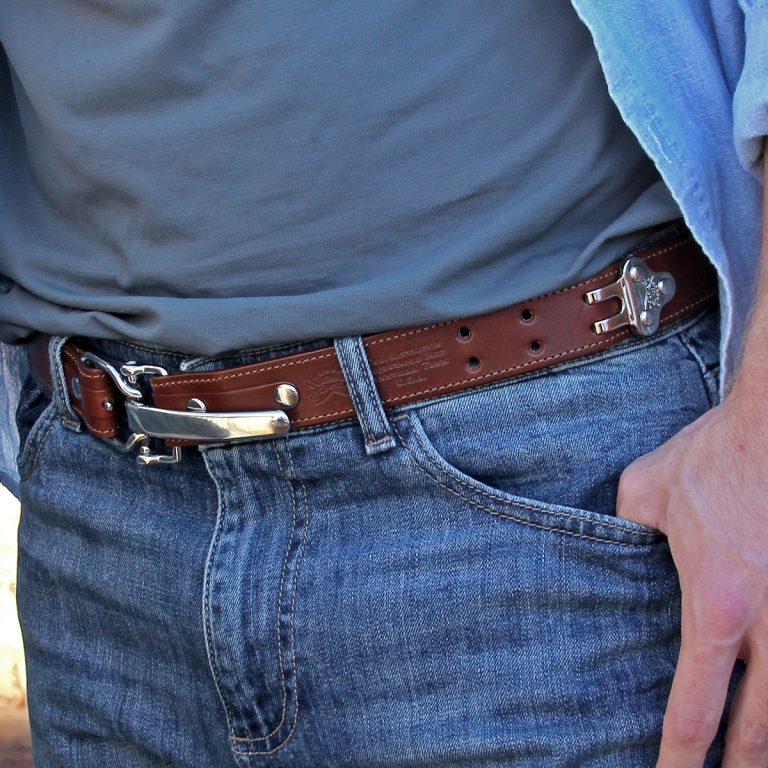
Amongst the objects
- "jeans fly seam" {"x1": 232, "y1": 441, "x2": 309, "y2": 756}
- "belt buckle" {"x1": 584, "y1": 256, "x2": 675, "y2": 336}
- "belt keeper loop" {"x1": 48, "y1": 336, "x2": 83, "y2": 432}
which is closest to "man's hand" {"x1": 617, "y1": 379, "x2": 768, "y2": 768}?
"belt buckle" {"x1": 584, "y1": 256, "x2": 675, "y2": 336}

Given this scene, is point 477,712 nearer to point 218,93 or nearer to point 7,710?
point 218,93

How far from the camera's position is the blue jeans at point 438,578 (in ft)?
3.51

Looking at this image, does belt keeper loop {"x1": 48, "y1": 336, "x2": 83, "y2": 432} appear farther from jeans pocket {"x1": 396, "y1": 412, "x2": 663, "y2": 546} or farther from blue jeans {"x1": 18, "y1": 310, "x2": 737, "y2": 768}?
jeans pocket {"x1": 396, "y1": 412, "x2": 663, "y2": 546}

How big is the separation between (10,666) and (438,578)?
7.95 feet

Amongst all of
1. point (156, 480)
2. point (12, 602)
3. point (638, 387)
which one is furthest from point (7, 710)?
point (638, 387)

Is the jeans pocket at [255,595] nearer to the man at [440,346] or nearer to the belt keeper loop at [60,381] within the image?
the man at [440,346]

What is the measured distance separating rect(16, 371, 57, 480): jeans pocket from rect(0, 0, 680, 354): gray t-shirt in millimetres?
313

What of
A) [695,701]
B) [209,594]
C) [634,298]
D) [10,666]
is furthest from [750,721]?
[10,666]

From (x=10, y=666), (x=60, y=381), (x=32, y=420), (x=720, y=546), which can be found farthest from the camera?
(x=10, y=666)

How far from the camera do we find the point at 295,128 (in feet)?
3.56

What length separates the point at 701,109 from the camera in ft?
3.70

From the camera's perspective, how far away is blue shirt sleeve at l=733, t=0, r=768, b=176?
0.98 metres

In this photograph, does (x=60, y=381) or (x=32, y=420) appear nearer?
(x=60, y=381)

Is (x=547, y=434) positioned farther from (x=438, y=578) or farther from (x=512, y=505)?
(x=438, y=578)
